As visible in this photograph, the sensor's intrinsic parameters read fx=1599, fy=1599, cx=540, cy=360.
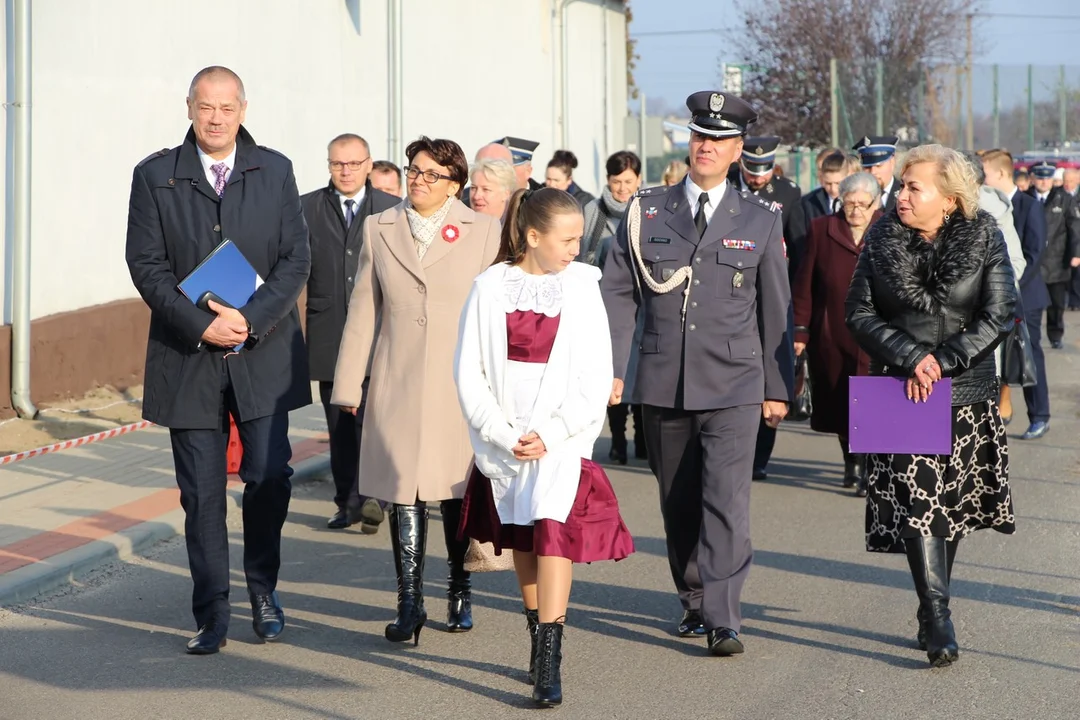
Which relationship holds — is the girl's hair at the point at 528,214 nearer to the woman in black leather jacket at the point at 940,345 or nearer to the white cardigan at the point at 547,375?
the white cardigan at the point at 547,375

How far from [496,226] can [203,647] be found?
2.04 meters

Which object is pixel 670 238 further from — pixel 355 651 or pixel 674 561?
pixel 355 651

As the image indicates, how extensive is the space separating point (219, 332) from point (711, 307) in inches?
75.0

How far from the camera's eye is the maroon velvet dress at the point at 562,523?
17.8ft

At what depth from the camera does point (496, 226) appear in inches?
259

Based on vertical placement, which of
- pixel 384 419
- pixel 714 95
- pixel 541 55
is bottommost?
pixel 384 419

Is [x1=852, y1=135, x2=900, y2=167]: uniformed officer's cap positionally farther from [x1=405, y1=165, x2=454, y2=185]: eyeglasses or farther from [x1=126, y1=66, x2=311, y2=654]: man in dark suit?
[x1=126, y1=66, x2=311, y2=654]: man in dark suit

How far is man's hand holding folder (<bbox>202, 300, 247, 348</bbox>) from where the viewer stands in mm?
6066

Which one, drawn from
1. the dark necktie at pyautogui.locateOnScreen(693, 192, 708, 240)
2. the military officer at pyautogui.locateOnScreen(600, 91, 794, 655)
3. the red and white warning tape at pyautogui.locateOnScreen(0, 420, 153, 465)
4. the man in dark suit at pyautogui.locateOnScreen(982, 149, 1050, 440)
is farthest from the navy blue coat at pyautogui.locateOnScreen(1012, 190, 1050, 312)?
the red and white warning tape at pyautogui.locateOnScreen(0, 420, 153, 465)

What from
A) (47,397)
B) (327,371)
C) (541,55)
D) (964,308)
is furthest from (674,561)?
(541,55)

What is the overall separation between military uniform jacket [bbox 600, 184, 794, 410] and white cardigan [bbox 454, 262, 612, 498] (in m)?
0.71

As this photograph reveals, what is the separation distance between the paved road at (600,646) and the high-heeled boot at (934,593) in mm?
78

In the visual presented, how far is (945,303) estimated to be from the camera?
604cm

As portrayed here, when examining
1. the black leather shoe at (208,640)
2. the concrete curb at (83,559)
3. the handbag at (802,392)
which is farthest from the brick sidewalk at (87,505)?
the handbag at (802,392)
